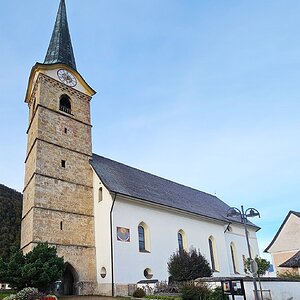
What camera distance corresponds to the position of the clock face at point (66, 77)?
2712 cm

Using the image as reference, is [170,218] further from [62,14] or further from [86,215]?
[62,14]

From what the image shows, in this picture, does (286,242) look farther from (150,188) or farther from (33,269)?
(33,269)

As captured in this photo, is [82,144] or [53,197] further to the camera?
[82,144]

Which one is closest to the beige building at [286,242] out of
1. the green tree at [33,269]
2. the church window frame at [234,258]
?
the church window frame at [234,258]

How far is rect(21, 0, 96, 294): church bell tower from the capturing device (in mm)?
21141

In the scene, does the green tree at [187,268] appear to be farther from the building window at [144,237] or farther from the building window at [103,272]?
the building window at [103,272]

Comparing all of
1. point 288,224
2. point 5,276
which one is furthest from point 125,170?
point 288,224

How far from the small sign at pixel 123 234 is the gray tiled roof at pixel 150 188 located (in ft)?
8.09

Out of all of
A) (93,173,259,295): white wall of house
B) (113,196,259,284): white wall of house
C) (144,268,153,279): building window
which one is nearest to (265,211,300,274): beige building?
(113,196,259,284): white wall of house

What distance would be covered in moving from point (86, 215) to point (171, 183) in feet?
46.5

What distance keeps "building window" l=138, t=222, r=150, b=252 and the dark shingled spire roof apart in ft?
50.0

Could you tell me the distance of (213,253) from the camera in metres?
29.8

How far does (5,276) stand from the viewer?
55.4 feet

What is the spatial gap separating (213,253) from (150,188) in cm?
844
